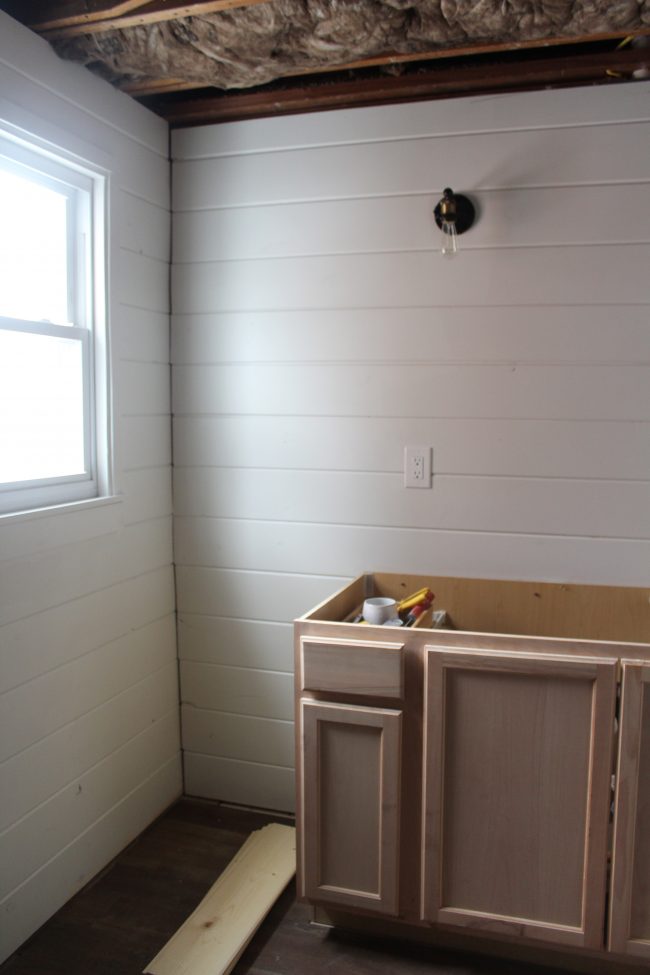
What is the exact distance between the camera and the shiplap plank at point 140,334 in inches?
91.8

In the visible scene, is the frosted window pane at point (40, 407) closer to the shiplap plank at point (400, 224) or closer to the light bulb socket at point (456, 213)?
the shiplap plank at point (400, 224)

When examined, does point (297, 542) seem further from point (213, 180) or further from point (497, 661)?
point (213, 180)

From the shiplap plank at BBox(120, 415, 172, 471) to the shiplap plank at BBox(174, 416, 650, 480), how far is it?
2.1 inches

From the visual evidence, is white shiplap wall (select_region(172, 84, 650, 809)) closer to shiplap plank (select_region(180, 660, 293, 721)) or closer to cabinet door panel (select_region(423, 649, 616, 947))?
shiplap plank (select_region(180, 660, 293, 721))

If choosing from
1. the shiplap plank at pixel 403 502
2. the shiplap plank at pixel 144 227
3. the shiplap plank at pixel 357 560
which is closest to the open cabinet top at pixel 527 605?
the shiplap plank at pixel 357 560

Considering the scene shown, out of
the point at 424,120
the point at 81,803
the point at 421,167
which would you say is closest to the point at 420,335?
the point at 421,167

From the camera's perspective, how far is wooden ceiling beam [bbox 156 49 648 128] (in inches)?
84.5

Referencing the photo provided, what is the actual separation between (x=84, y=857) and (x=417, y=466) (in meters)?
1.60

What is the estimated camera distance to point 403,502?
2.42m

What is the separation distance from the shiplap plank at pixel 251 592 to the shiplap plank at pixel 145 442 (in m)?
0.43

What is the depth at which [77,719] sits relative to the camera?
7.16 feet

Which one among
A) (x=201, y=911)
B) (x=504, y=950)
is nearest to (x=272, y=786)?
(x=201, y=911)

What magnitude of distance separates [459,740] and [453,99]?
1.92 metres

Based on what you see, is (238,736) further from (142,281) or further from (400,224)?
(400,224)
